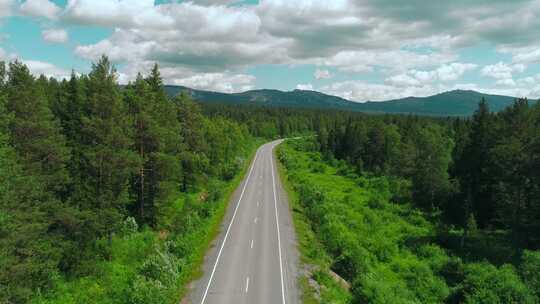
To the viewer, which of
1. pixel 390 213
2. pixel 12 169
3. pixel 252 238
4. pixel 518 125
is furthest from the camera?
pixel 390 213

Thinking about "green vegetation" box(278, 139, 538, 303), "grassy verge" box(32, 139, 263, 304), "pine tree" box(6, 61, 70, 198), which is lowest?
"green vegetation" box(278, 139, 538, 303)

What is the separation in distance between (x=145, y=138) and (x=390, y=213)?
100ft

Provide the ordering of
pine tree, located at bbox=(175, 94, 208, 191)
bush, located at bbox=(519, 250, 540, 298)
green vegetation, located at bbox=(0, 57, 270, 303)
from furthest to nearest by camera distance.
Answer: pine tree, located at bbox=(175, 94, 208, 191) < bush, located at bbox=(519, 250, 540, 298) < green vegetation, located at bbox=(0, 57, 270, 303)

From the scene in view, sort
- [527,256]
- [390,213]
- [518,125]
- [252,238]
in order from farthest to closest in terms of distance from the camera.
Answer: [390,213] < [518,125] < [252,238] < [527,256]

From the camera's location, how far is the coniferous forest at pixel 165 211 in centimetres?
2089

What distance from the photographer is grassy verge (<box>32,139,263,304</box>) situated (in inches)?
800

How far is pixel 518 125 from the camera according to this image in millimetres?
35844

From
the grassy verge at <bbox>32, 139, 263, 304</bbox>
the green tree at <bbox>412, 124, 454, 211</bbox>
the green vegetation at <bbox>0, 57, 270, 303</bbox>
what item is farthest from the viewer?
the green tree at <bbox>412, 124, 454, 211</bbox>

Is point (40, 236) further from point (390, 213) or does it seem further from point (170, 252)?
point (390, 213)

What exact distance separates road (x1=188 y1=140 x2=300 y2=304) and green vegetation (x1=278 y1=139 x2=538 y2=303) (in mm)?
1463

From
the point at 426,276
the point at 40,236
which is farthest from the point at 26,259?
the point at 426,276

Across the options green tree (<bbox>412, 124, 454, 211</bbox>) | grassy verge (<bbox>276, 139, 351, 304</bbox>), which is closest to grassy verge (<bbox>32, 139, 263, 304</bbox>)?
grassy verge (<bbox>276, 139, 351, 304</bbox>)

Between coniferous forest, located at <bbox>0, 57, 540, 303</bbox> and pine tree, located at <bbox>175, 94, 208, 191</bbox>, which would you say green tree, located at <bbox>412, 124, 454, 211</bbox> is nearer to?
coniferous forest, located at <bbox>0, 57, 540, 303</bbox>

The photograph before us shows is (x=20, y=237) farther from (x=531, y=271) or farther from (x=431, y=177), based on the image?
(x=431, y=177)
